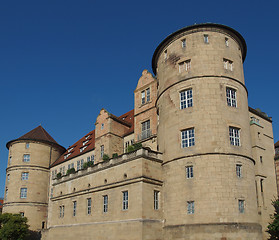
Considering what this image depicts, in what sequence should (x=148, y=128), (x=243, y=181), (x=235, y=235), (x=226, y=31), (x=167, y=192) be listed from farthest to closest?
1. (x=148, y=128)
2. (x=226, y=31)
3. (x=167, y=192)
4. (x=243, y=181)
5. (x=235, y=235)

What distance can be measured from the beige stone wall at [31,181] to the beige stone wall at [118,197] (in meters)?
16.6

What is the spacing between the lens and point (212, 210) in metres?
27.9

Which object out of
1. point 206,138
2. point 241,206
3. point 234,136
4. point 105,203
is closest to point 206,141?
point 206,138

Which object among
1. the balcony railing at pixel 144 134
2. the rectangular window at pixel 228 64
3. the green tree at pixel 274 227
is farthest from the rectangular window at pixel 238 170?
the balcony railing at pixel 144 134

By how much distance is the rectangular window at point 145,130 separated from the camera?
38.3 m

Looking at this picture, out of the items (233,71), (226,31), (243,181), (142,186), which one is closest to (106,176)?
(142,186)

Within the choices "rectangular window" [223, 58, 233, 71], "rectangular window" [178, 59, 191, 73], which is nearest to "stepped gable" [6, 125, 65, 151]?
"rectangular window" [178, 59, 191, 73]

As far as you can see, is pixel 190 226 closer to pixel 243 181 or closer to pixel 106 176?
pixel 243 181

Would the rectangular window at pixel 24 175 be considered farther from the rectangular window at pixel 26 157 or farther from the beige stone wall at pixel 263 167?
the beige stone wall at pixel 263 167

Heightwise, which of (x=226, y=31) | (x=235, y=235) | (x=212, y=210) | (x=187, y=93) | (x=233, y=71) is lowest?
(x=235, y=235)

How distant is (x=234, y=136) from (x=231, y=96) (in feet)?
13.6

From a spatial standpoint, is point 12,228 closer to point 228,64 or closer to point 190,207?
point 190,207

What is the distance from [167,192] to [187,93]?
9.90m

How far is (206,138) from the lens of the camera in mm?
30203
